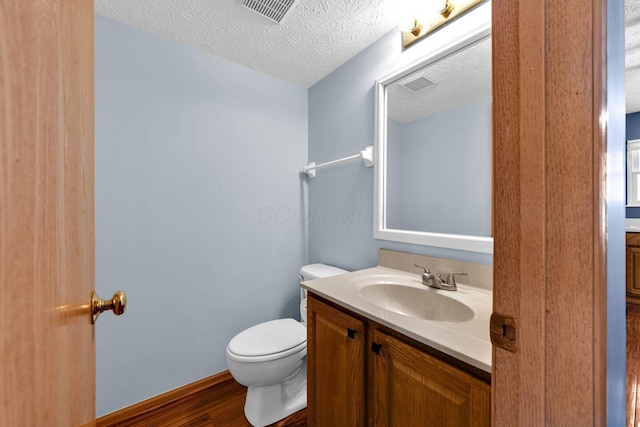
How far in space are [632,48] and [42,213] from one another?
224 cm

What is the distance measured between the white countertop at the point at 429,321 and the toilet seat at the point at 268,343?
0.44m

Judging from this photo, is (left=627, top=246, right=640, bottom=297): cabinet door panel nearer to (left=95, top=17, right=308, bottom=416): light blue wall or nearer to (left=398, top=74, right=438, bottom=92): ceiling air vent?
(left=398, top=74, right=438, bottom=92): ceiling air vent

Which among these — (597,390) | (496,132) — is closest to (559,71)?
(496,132)

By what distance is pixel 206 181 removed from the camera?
1604 mm

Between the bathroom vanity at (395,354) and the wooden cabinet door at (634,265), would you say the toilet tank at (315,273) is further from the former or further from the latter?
the wooden cabinet door at (634,265)

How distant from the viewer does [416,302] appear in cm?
110

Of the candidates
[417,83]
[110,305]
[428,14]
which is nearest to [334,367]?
[110,305]

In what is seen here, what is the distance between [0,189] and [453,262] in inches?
50.6

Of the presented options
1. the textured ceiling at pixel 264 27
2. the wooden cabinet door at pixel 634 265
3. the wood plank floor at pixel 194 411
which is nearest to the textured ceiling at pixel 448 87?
the textured ceiling at pixel 264 27

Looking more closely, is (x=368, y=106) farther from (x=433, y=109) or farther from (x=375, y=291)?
(x=375, y=291)

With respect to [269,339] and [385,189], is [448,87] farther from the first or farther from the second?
[269,339]

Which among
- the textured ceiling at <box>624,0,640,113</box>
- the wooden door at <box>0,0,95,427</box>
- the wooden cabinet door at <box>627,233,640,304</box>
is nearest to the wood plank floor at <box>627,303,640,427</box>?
the wooden cabinet door at <box>627,233,640,304</box>

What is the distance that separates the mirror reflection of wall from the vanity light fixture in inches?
6.0

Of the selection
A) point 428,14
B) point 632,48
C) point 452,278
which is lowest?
point 452,278
